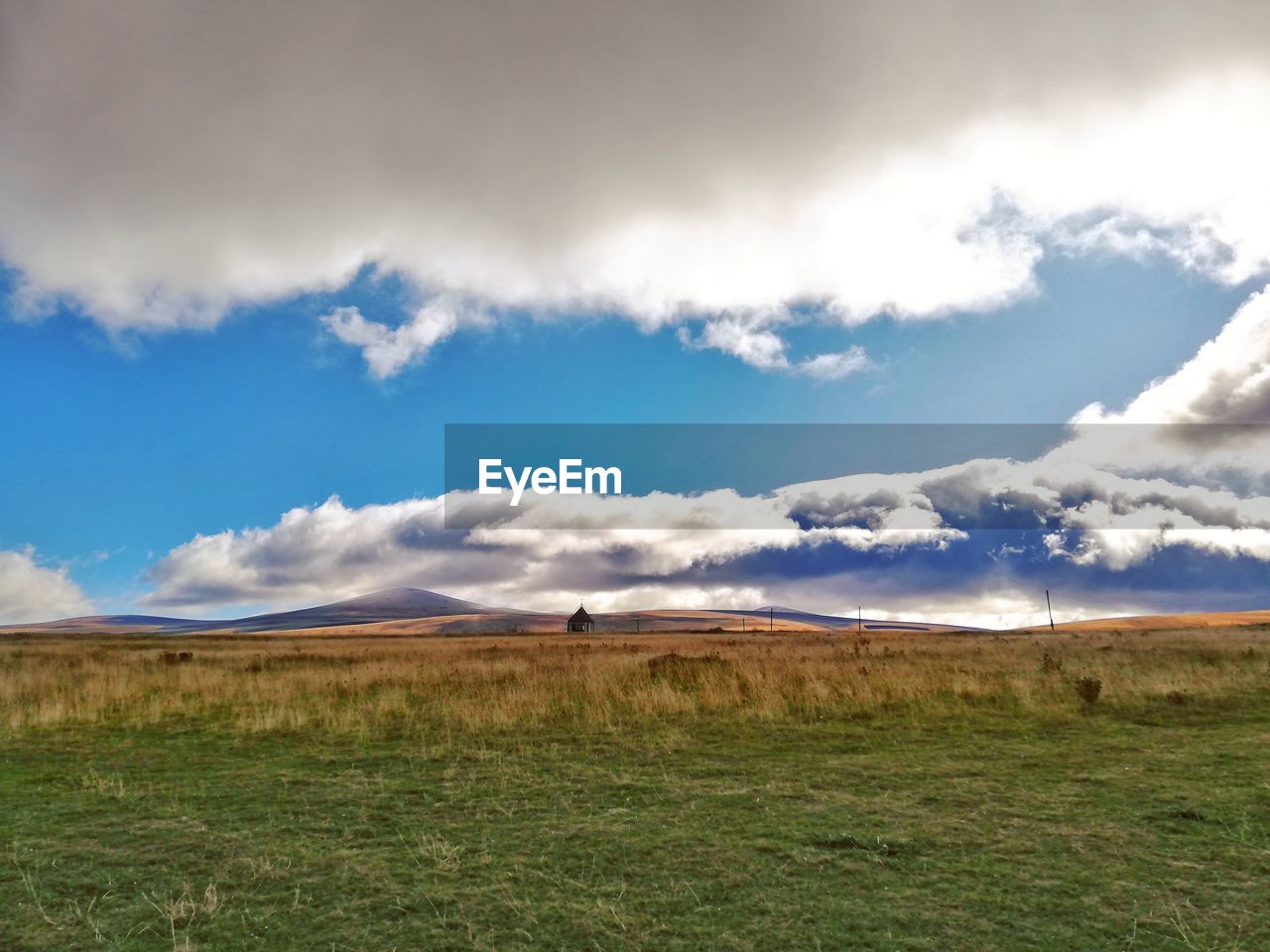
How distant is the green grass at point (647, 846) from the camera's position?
566 centimetres

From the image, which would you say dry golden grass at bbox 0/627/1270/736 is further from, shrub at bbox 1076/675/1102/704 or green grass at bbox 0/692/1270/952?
green grass at bbox 0/692/1270/952

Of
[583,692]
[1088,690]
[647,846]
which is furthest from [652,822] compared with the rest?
[1088,690]

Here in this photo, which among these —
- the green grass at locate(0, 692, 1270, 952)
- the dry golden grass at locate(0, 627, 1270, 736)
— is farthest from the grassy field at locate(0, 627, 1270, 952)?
the dry golden grass at locate(0, 627, 1270, 736)

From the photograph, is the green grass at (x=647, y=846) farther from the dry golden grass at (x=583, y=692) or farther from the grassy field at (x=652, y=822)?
the dry golden grass at (x=583, y=692)

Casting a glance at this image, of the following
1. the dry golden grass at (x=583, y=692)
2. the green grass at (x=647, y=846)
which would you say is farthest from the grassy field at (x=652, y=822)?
the dry golden grass at (x=583, y=692)

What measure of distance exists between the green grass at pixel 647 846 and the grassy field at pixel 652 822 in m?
0.04

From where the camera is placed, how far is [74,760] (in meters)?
12.5

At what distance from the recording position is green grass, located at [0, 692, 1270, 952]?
566 centimetres

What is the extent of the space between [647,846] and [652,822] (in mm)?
844

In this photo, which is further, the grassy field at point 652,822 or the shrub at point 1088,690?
the shrub at point 1088,690

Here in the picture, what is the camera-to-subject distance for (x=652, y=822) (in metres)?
8.28

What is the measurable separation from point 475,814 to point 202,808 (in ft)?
11.8

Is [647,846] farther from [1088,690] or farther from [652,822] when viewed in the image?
[1088,690]

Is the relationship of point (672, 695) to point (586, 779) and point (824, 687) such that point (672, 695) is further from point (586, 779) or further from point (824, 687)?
point (586, 779)
